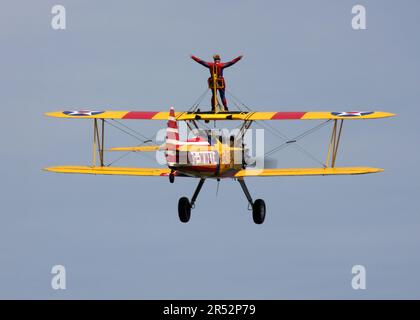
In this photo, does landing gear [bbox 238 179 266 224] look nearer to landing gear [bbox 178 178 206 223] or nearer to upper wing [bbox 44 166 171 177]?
landing gear [bbox 178 178 206 223]

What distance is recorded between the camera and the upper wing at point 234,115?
46750 millimetres

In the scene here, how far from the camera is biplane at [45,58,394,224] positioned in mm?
44500

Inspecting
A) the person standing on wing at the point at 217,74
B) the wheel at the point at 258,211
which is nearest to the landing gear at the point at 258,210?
the wheel at the point at 258,211

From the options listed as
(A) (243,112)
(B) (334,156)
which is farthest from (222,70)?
(B) (334,156)

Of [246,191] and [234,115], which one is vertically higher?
[234,115]

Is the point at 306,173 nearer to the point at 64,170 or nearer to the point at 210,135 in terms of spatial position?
the point at 210,135

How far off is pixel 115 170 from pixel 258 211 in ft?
16.0

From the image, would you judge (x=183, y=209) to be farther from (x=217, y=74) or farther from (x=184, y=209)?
(x=217, y=74)

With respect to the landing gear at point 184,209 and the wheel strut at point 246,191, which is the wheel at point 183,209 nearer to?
the landing gear at point 184,209

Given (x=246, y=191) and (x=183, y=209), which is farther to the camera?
(x=246, y=191)

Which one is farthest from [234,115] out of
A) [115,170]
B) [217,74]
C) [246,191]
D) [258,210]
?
[115,170]

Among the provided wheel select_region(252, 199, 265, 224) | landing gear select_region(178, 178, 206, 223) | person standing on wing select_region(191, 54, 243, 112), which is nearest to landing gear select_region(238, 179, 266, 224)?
wheel select_region(252, 199, 265, 224)

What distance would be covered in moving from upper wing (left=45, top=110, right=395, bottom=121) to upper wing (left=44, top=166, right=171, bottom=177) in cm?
186

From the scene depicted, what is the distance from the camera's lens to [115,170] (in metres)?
46.8
